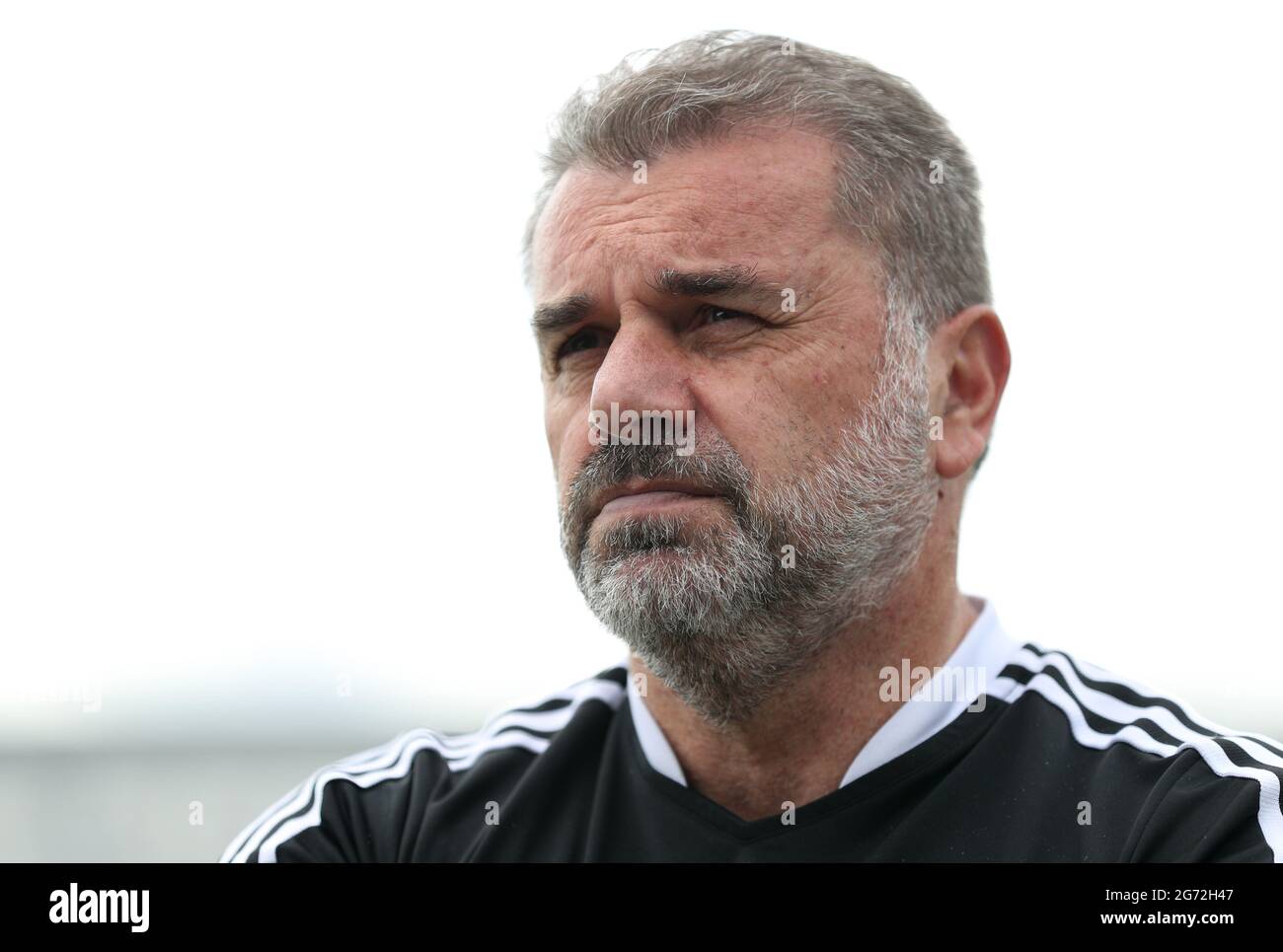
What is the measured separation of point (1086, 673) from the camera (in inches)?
116

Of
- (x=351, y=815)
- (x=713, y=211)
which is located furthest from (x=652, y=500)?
(x=351, y=815)

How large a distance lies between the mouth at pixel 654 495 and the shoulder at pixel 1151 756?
886 mm

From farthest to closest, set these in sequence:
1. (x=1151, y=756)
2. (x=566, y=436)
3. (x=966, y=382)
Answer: (x=966, y=382) < (x=566, y=436) < (x=1151, y=756)

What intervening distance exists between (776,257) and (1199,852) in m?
1.53

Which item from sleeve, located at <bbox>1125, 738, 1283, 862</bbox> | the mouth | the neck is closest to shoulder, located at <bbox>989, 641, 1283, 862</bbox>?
sleeve, located at <bbox>1125, 738, 1283, 862</bbox>

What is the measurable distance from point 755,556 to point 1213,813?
1041 mm

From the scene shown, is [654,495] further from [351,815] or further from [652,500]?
[351,815]

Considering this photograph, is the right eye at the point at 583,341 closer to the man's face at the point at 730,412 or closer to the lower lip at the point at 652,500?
the man's face at the point at 730,412

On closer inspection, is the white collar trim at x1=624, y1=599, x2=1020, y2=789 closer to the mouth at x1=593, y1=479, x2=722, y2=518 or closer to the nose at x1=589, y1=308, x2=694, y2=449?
the mouth at x1=593, y1=479, x2=722, y2=518

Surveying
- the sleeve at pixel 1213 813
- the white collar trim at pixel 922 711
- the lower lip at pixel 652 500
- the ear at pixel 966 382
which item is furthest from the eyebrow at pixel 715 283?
the sleeve at pixel 1213 813

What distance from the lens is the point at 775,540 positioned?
8.86ft

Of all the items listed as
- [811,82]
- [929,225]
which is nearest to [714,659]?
[929,225]

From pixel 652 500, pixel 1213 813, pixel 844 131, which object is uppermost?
pixel 844 131

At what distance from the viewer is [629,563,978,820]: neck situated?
285 centimetres
